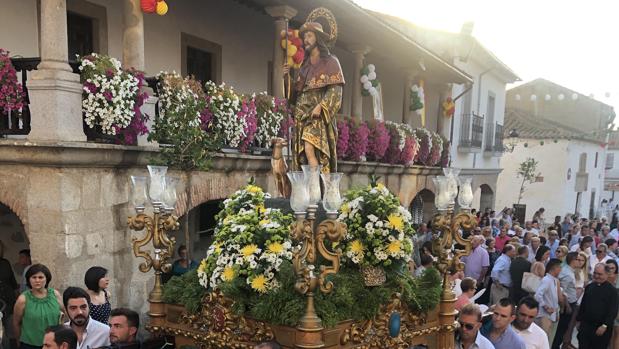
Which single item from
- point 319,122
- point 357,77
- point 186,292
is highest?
point 357,77

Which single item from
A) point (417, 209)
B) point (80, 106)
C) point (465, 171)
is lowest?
point (417, 209)

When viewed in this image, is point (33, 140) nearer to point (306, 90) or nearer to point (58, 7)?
point (58, 7)

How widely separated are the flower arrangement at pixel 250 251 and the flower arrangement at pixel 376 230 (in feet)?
1.48

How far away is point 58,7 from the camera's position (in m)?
5.53

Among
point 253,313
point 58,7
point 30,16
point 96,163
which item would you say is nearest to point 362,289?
point 253,313

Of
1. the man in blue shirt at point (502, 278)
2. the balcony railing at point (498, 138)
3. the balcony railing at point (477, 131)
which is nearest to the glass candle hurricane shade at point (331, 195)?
the man in blue shirt at point (502, 278)

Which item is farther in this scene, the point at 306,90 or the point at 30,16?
the point at 30,16

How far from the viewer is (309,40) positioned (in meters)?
4.62

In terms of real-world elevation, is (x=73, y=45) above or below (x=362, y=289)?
above

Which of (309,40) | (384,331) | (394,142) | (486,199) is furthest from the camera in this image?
(486,199)

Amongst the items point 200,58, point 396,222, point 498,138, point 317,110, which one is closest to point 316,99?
point 317,110

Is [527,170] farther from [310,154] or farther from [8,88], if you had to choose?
[8,88]

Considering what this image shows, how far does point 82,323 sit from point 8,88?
2.84 metres

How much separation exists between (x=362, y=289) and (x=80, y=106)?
3940 millimetres
